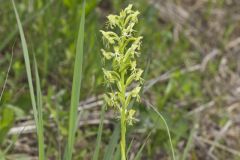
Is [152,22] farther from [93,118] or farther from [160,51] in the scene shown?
[93,118]

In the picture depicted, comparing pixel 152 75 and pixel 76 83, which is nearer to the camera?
pixel 76 83

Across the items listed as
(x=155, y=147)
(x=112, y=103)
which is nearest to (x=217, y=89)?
(x=155, y=147)

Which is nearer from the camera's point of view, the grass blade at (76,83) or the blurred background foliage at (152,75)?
the grass blade at (76,83)

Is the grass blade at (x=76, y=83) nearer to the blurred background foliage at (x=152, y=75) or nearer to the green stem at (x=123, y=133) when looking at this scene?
the green stem at (x=123, y=133)

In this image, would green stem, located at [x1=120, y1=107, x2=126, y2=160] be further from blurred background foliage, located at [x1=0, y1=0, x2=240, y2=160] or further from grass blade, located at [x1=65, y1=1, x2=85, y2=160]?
blurred background foliage, located at [x1=0, y1=0, x2=240, y2=160]

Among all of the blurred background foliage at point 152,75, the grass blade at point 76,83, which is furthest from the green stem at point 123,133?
the blurred background foliage at point 152,75

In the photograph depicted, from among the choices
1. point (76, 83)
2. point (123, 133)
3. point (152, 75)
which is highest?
point (152, 75)

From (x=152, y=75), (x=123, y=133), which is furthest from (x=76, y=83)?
(x=152, y=75)

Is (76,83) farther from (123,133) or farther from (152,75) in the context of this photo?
(152,75)

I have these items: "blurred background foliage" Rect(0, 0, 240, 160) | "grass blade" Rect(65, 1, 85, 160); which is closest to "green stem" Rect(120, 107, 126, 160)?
"grass blade" Rect(65, 1, 85, 160)

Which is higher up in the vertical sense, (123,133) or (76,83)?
(76,83)
